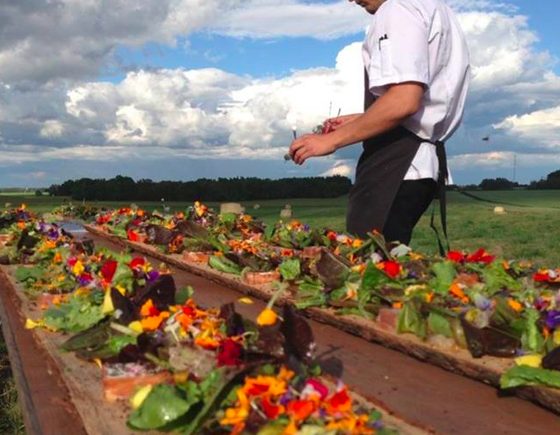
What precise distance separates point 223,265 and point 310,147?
0.89 metres

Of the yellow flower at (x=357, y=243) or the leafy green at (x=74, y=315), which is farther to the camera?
A: the yellow flower at (x=357, y=243)

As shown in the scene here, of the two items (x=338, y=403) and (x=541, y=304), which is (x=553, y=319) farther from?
(x=338, y=403)

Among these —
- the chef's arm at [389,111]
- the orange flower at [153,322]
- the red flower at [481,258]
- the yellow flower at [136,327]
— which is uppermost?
the chef's arm at [389,111]

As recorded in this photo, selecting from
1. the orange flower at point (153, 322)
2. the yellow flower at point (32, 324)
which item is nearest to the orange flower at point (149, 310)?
the orange flower at point (153, 322)

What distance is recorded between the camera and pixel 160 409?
168 centimetres

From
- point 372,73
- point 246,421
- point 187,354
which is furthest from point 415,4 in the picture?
point 246,421

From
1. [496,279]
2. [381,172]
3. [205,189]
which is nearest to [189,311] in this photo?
[496,279]

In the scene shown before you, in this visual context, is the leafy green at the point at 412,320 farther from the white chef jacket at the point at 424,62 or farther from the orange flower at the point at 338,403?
the white chef jacket at the point at 424,62

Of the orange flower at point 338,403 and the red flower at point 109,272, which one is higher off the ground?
the red flower at point 109,272

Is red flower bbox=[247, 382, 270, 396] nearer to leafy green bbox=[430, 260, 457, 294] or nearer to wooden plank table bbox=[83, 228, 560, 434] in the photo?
wooden plank table bbox=[83, 228, 560, 434]

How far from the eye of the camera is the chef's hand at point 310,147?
3.70 m

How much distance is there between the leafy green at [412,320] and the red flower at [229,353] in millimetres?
852

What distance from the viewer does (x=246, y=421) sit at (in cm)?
148

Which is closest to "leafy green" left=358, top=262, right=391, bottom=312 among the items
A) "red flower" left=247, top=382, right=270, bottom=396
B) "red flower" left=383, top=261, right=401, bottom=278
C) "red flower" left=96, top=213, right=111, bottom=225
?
"red flower" left=383, top=261, right=401, bottom=278
